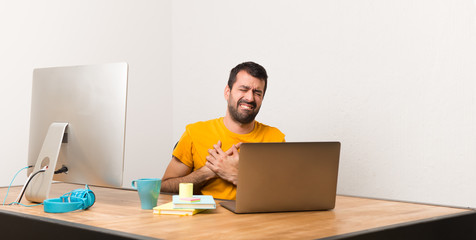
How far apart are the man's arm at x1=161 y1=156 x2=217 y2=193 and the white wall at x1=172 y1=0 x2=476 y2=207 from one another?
1072mm

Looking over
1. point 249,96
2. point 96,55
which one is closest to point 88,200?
point 249,96

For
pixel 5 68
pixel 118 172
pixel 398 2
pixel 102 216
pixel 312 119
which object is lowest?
pixel 102 216

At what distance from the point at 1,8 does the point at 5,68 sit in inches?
14.2

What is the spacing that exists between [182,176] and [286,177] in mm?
861

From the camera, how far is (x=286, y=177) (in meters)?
1.44

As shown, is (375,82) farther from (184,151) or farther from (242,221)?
(242,221)

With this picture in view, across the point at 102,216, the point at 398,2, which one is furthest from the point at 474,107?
the point at 102,216

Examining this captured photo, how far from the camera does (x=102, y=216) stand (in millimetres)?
1424

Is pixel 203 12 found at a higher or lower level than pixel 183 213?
higher

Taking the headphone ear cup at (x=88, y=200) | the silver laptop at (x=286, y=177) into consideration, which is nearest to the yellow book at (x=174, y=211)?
the silver laptop at (x=286, y=177)

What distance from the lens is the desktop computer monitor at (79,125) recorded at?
1629 millimetres

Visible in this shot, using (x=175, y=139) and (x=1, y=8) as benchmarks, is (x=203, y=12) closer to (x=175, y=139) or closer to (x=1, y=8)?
(x=175, y=139)

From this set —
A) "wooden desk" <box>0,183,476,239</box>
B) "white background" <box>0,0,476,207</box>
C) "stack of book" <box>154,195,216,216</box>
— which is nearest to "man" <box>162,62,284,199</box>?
"wooden desk" <box>0,183,476,239</box>

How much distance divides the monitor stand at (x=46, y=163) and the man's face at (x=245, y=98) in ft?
2.51
